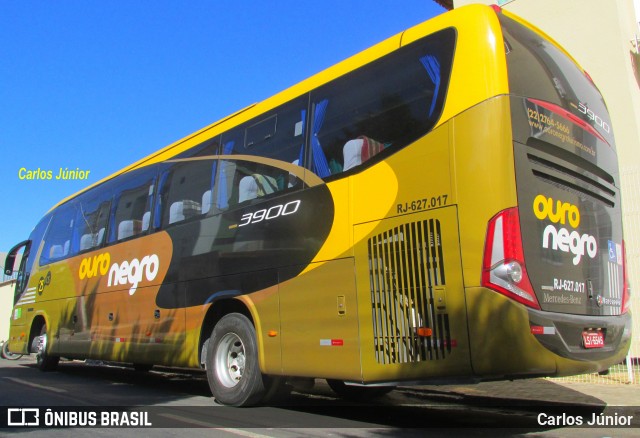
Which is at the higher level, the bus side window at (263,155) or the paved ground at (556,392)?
the bus side window at (263,155)

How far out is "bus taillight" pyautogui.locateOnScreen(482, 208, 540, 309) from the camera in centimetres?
443

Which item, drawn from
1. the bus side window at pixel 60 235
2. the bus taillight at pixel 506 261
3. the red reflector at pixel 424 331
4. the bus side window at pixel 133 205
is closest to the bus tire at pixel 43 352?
the bus side window at pixel 60 235

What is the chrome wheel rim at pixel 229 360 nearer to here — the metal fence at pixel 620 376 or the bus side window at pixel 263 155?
the bus side window at pixel 263 155

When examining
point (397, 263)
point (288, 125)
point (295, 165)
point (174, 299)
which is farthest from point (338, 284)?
point (174, 299)

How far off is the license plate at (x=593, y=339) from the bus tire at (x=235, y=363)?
3.67 metres

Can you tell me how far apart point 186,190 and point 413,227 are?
15.2ft

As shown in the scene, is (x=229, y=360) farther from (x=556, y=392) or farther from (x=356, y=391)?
(x=556, y=392)

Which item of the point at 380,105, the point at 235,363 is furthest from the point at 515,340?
the point at 235,363

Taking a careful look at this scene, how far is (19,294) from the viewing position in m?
14.0

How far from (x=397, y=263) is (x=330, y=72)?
269 cm

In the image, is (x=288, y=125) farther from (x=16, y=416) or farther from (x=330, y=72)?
(x=16, y=416)

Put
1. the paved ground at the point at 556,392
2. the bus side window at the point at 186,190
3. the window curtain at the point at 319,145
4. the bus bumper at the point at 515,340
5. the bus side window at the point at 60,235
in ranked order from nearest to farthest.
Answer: the bus bumper at the point at 515,340 < the window curtain at the point at 319,145 < the paved ground at the point at 556,392 < the bus side window at the point at 186,190 < the bus side window at the point at 60,235

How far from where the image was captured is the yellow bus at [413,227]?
180 inches

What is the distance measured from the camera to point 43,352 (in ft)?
40.2
